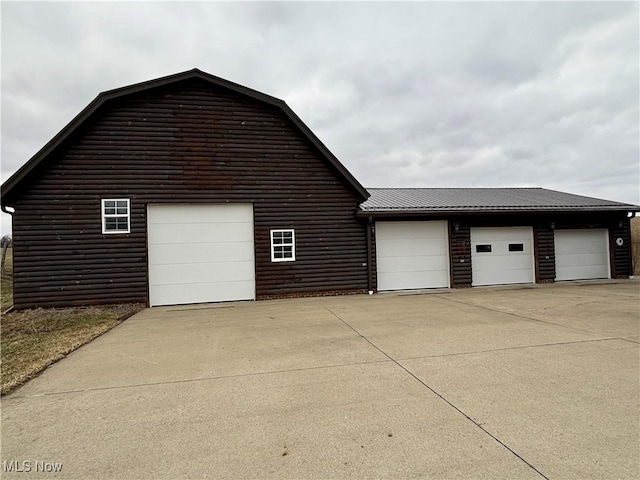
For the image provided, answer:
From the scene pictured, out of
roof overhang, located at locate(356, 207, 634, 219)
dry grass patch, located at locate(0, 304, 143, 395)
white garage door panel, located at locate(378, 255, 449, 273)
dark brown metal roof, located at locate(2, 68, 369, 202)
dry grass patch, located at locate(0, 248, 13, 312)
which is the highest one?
dark brown metal roof, located at locate(2, 68, 369, 202)

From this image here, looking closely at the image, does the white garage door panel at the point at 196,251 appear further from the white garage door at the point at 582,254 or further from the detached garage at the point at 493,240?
the white garage door at the point at 582,254

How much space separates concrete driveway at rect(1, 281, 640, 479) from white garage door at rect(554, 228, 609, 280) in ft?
25.1

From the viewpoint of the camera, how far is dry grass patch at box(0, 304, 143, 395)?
14.1 feet

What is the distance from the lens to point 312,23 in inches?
407

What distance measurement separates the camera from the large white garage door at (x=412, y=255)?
37.4 ft

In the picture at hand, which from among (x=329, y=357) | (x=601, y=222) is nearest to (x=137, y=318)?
(x=329, y=357)

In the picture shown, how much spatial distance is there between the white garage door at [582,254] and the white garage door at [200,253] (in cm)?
1154

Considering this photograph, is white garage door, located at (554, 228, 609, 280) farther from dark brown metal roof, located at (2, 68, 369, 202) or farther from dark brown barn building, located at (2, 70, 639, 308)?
dark brown metal roof, located at (2, 68, 369, 202)

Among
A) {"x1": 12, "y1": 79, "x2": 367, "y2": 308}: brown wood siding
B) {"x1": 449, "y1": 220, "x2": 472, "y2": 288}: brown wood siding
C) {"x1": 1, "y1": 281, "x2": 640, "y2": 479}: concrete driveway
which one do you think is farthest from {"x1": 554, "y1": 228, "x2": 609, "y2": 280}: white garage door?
{"x1": 12, "y1": 79, "x2": 367, "y2": 308}: brown wood siding

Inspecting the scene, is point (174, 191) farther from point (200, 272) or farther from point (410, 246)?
point (410, 246)

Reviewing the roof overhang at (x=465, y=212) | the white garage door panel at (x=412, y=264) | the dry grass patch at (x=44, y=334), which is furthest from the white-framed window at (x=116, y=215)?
the white garage door panel at (x=412, y=264)

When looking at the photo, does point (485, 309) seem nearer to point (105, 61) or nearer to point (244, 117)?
point (244, 117)

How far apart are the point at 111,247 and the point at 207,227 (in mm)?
2662

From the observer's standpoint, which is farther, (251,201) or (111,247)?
(251,201)
